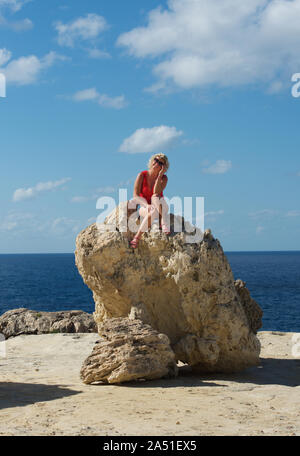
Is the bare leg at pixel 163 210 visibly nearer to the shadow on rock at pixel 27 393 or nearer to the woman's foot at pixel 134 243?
the woman's foot at pixel 134 243

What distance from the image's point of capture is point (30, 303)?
39125 millimetres

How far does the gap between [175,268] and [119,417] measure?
11.9 feet

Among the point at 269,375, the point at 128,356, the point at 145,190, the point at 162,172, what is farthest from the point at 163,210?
the point at 269,375

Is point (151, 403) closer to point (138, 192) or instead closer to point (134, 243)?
point (134, 243)

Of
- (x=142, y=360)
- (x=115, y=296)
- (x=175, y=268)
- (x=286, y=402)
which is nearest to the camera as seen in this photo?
(x=286, y=402)

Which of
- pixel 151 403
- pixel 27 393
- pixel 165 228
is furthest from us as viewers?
pixel 165 228

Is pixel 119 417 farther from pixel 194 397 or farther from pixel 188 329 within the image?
pixel 188 329

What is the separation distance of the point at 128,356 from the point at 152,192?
344cm

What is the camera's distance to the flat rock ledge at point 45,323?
1527 cm

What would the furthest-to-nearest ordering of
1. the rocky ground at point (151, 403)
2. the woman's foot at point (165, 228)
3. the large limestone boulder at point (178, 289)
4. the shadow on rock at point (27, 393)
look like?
1. the woman's foot at point (165, 228)
2. the large limestone boulder at point (178, 289)
3. the shadow on rock at point (27, 393)
4. the rocky ground at point (151, 403)

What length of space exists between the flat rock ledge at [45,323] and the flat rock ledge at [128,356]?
673 cm

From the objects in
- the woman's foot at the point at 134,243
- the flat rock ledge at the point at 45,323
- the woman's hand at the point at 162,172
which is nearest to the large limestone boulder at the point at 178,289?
the woman's foot at the point at 134,243

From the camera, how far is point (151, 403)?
6820mm
